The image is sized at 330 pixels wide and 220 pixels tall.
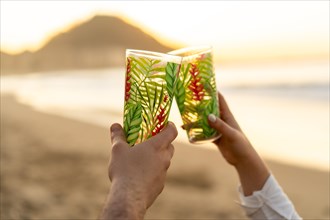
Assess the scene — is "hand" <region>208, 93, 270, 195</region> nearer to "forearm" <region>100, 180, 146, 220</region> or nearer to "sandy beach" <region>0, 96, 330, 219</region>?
"forearm" <region>100, 180, 146, 220</region>

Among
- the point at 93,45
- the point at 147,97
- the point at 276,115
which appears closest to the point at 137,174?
the point at 147,97

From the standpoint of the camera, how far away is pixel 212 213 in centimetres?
390

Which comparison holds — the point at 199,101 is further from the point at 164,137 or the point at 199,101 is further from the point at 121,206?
the point at 121,206

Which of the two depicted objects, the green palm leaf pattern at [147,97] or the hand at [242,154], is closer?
the green palm leaf pattern at [147,97]

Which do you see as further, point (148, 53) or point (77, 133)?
point (77, 133)

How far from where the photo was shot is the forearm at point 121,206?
1.09 metres

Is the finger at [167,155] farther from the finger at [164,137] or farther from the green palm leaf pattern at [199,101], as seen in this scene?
the green palm leaf pattern at [199,101]

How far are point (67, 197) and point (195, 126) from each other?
262 centimetres

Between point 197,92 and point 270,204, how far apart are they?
1.49ft

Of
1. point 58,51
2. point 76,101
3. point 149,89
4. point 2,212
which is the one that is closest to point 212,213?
point 2,212

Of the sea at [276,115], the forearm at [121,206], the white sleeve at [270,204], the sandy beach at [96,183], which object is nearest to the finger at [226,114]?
the white sleeve at [270,204]

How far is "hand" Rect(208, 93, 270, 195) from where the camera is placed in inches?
68.4

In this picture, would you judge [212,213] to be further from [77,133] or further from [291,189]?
[77,133]

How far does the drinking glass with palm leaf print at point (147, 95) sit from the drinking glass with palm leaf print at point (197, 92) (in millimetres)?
297
